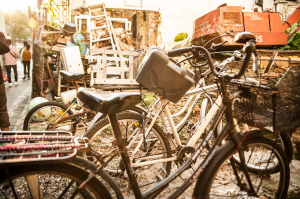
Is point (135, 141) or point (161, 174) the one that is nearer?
point (135, 141)

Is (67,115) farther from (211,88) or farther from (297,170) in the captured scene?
(297,170)

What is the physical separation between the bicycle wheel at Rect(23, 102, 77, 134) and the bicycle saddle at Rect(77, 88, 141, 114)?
9.27 feet

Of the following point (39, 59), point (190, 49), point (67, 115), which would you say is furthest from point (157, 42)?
point (190, 49)

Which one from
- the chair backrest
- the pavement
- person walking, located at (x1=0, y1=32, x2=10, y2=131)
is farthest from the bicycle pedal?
the chair backrest

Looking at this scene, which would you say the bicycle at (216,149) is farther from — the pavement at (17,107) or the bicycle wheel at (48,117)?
the pavement at (17,107)

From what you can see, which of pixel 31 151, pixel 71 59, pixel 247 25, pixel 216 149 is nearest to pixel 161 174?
pixel 216 149

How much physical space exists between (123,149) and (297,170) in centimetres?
318

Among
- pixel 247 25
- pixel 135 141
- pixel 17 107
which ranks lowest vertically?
pixel 135 141

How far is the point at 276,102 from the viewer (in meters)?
1.92

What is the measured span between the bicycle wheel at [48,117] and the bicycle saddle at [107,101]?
9.27ft

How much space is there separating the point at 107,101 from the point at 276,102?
1562 millimetres

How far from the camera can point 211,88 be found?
2742 mm

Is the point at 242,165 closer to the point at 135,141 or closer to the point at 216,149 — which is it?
the point at 216,149

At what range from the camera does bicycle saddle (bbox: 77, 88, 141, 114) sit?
1.54 m
